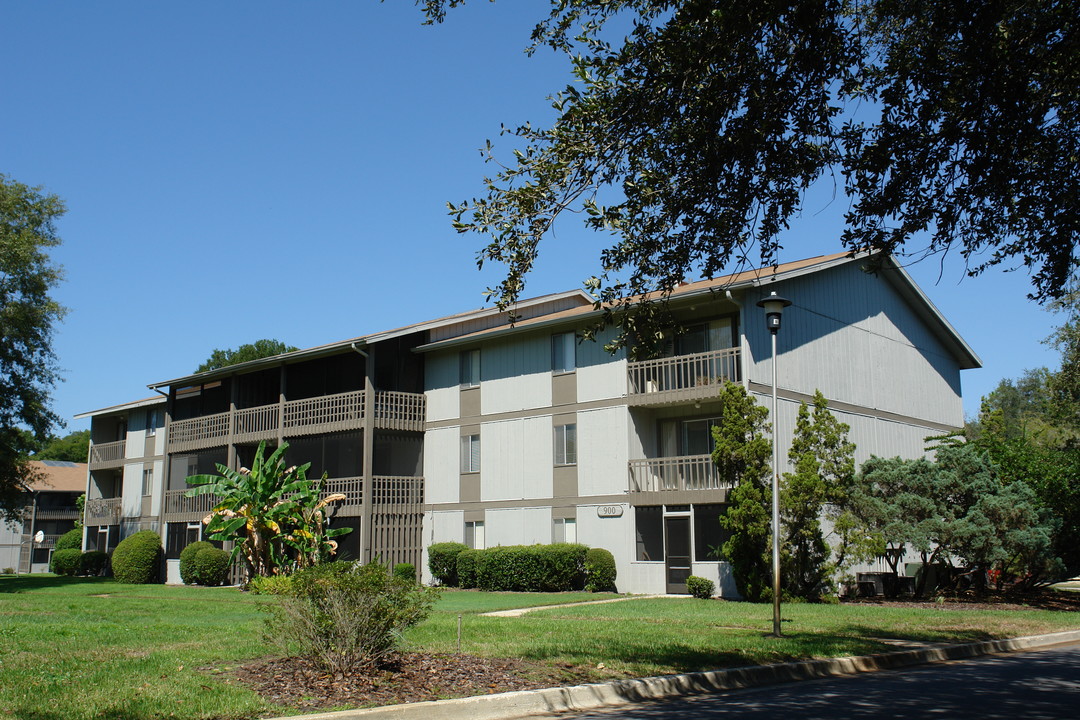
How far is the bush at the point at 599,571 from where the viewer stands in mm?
27172

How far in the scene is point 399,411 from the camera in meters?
32.8

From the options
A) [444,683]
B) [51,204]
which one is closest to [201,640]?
[444,683]

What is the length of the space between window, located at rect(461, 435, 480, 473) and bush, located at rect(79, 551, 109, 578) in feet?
75.1

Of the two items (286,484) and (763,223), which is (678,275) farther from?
(286,484)

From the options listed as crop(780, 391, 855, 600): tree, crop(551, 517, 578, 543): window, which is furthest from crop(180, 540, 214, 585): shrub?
crop(780, 391, 855, 600): tree

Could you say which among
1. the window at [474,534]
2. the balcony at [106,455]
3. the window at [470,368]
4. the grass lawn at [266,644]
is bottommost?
the grass lawn at [266,644]

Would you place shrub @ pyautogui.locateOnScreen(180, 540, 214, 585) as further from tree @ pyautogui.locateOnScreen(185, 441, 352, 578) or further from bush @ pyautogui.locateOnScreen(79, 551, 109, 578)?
bush @ pyautogui.locateOnScreen(79, 551, 109, 578)

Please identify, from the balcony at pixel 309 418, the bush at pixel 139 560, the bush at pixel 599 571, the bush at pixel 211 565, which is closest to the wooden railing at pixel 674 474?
the bush at pixel 599 571

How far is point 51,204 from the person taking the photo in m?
35.2

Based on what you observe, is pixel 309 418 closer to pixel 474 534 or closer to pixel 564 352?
pixel 474 534

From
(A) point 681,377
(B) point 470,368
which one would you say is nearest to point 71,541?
(B) point 470,368

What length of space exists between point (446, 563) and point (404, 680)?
2094cm

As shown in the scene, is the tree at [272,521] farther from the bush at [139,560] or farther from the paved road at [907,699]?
the paved road at [907,699]

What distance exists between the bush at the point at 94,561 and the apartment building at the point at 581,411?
10.4m
